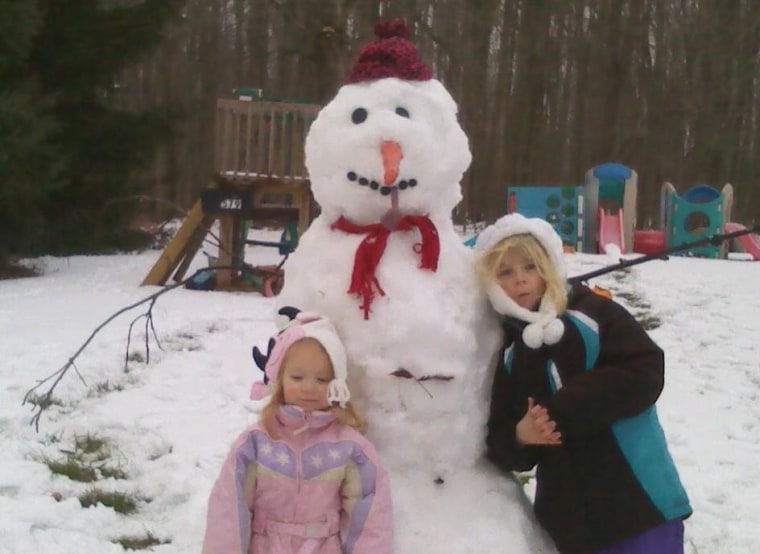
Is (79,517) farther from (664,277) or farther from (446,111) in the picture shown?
(664,277)

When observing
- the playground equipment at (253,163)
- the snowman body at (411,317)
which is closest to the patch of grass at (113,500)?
the snowman body at (411,317)

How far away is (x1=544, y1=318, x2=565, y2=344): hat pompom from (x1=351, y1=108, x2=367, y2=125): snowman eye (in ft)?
2.10

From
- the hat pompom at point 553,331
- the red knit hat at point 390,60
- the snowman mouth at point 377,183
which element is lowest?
the hat pompom at point 553,331

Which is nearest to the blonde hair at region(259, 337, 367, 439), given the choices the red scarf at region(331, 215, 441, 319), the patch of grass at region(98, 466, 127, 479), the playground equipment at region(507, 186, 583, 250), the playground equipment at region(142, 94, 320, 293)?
the red scarf at region(331, 215, 441, 319)

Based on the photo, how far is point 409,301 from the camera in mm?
1802

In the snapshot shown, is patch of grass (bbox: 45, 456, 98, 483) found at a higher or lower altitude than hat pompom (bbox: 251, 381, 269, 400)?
lower

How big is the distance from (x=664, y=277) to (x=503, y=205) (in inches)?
244

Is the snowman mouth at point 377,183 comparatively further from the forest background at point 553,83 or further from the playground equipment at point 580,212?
the forest background at point 553,83

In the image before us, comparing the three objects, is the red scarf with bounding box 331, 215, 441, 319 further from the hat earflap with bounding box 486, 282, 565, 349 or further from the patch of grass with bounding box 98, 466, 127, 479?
the patch of grass with bounding box 98, 466, 127, 479

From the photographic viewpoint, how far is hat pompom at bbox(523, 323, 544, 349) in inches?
69.2

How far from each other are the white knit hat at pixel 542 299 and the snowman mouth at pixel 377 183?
0.23 metres

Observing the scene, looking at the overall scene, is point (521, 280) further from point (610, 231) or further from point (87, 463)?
point (610, 231)

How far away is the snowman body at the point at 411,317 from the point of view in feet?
5.89

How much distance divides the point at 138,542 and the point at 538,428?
159 cm
